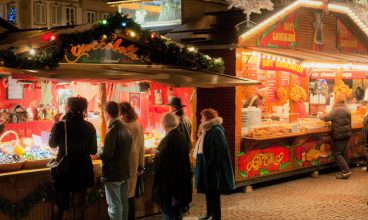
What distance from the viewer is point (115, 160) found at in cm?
697

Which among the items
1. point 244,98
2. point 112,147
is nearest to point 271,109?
point 244,98

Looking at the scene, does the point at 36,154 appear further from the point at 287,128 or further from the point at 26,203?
the point at 287,128

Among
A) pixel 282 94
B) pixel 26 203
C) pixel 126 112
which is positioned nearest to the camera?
pixel 26 203

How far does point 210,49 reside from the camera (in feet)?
36.3

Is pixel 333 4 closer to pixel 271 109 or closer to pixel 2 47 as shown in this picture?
pixel 271 109

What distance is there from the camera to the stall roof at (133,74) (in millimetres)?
7296

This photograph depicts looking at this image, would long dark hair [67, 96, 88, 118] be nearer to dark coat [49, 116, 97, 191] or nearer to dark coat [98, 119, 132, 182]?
dark coat [49, 116, 97, 191]

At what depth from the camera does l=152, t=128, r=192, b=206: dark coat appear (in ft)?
22.7

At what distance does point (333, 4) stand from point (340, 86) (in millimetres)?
2088

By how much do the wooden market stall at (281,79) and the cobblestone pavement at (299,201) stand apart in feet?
1.69

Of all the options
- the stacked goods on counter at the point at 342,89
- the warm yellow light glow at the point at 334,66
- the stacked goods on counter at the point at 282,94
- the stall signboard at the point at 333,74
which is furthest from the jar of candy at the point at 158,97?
the stacked goods on counter at the point at 342,89

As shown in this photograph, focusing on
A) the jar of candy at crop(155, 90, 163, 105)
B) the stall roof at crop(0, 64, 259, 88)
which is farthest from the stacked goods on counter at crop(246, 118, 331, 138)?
the jar of candy at crop(155, 90, 163, 105)

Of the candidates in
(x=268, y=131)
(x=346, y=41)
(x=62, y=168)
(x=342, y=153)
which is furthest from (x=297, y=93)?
(x=62, y=168)

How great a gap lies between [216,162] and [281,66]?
15.3 ft
